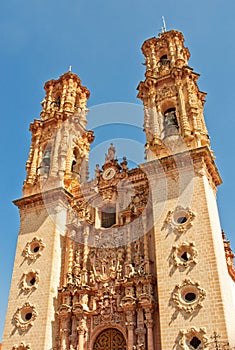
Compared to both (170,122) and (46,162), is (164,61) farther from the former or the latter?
(46,162)

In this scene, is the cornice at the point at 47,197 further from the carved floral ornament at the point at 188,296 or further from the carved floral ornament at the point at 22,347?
the carved floral ornament at the point at 188,296

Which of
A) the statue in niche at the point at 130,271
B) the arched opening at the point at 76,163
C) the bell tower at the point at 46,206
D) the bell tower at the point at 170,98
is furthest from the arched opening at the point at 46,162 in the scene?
the statue in niche at the point at 130,271

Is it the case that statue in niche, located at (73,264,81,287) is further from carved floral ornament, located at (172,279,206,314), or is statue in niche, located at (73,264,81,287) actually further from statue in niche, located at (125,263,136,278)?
carved floral ornament, located at (172,279,206,314)

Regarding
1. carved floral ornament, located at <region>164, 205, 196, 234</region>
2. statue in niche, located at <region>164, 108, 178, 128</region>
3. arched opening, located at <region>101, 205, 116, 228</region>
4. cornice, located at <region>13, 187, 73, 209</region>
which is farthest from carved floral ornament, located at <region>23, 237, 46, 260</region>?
statue in niche, located at <region>164, 108, 178, 128</region>

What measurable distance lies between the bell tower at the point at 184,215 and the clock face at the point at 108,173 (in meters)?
2.35

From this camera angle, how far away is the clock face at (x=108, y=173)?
2125 centimetres

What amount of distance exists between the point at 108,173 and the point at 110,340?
851 centimetres

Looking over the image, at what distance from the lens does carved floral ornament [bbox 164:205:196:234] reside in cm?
1670

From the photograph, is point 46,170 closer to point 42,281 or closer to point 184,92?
point 42,281

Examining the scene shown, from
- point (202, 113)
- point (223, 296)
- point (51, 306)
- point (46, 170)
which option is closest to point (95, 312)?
point (51, 306)

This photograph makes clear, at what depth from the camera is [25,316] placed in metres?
18.2

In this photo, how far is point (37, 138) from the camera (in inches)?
989

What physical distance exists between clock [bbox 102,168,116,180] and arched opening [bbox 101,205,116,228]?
5.32 feet

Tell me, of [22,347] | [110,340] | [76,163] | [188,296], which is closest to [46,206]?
[76,163]
